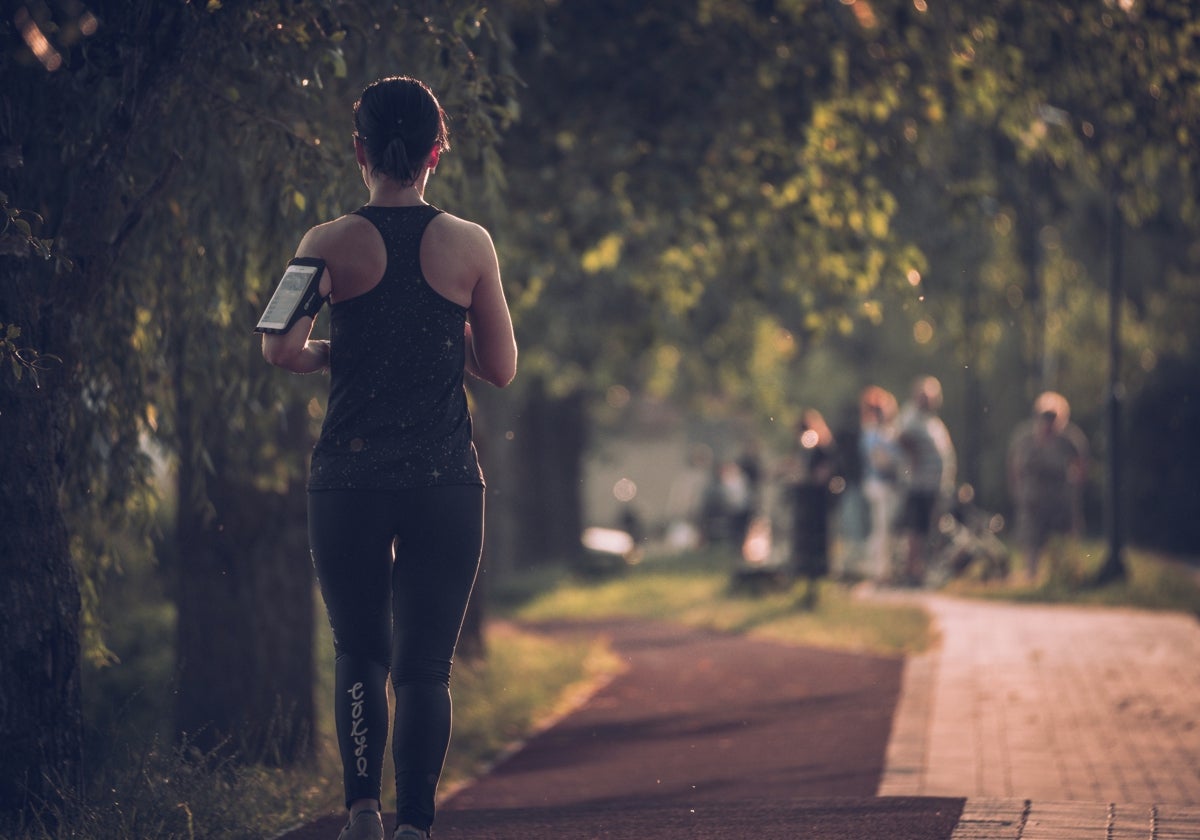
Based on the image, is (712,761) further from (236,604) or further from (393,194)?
(393,194)

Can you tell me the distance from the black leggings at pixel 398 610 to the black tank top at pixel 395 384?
0.06m

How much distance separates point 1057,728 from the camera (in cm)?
889

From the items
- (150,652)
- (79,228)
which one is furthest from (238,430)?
(150,652)

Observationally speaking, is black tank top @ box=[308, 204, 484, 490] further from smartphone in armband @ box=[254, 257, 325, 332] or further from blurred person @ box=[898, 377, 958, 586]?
blurred person @ box=[898, 377, 958, 586]

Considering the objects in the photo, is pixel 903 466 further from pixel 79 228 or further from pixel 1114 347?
pixel 79 228

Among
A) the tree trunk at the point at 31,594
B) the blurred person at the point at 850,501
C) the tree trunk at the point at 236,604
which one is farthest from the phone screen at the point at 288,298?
the blurred person at the point at 850,501

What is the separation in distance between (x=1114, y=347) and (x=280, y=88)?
43.3ft

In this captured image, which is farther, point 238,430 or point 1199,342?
point 1199,342

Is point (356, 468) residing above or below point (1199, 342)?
below

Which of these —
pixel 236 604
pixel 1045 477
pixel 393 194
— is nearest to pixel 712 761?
pixel 236 604

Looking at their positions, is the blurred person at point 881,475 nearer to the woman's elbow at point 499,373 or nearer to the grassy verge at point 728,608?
the grassy verge at point 728,608

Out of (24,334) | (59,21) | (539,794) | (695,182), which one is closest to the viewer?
(24,334)

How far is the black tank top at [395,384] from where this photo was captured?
4301 millimetres

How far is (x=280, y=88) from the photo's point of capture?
6531 mm
